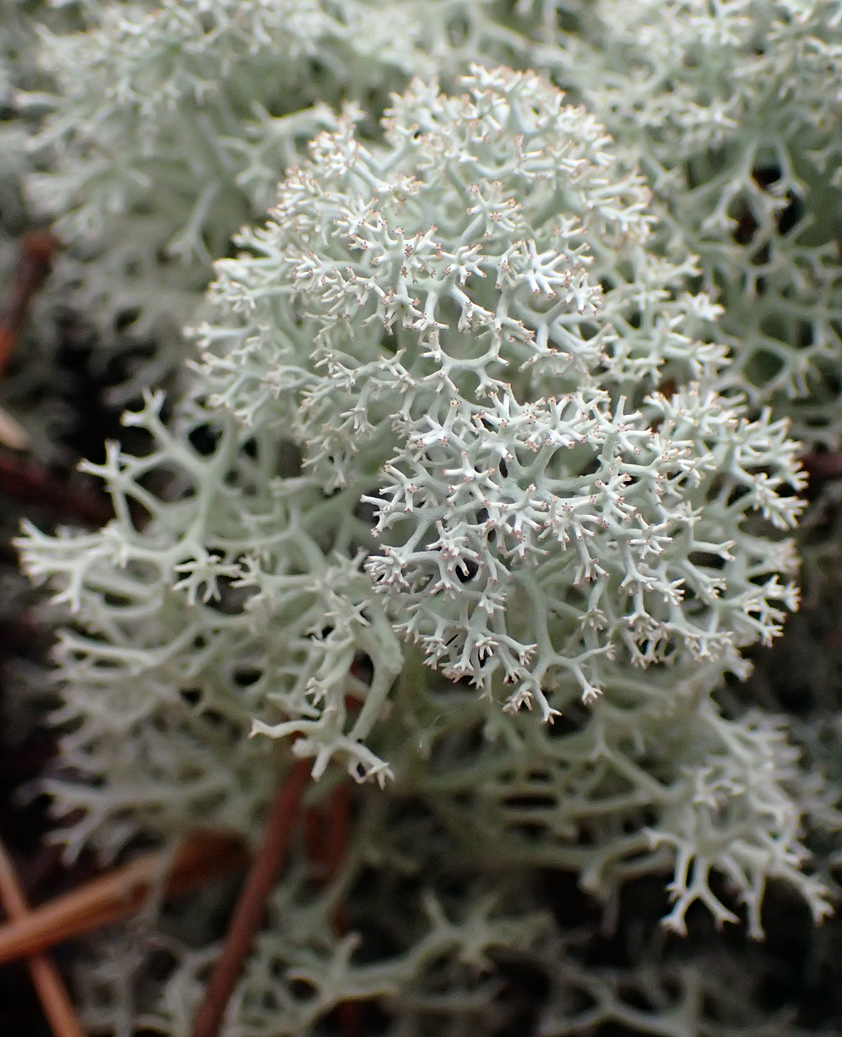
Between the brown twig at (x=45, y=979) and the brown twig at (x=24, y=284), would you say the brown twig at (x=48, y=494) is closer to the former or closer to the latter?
the brown twig at (x=24, y=284)

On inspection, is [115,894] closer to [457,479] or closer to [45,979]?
[45,979]

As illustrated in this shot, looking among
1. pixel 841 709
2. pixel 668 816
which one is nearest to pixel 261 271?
pixel 668 816

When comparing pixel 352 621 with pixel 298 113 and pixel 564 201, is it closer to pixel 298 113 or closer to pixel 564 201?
pixel 564 201

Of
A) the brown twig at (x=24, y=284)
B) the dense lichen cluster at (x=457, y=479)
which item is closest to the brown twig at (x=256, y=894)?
the dense lichen cluster at (x=457, y=479)

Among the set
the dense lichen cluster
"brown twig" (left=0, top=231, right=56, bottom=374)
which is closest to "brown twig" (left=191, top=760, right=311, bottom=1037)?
the dense lichen cluster

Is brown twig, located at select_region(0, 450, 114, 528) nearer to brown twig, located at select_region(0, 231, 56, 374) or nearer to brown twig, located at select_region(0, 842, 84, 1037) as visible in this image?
brown twig, located at select_region(0, 231, 56, 374)

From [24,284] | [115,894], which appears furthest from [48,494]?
[115,894]
